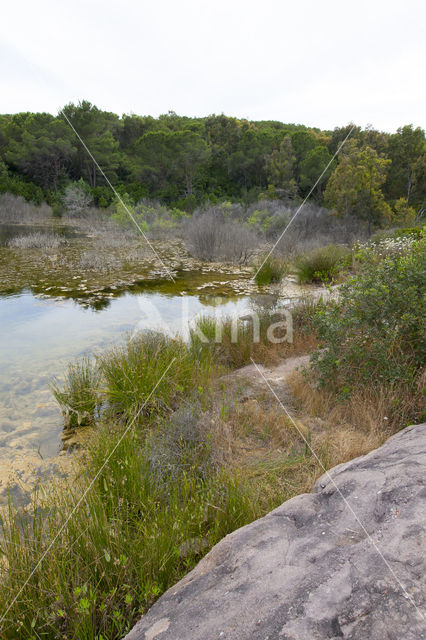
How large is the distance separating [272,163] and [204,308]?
18.8 metres

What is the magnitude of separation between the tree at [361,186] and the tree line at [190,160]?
8.95ft

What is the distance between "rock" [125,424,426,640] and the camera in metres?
1.00

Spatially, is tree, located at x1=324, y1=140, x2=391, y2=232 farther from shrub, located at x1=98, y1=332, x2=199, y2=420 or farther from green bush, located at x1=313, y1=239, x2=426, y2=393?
shrub, located at x1=98, y1=332, x2=199, y2=420

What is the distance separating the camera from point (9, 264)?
11.1 m

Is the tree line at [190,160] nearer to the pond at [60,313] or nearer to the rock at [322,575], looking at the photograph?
the pond at [60,313]

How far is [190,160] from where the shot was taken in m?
27.0

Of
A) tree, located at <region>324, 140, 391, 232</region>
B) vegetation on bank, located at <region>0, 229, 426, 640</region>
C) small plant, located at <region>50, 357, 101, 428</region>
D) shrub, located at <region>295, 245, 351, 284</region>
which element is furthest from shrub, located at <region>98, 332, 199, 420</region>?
tree, located at <region>324, 140, 391, 232</region>

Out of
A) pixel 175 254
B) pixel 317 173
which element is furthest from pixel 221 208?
pixel 317 173

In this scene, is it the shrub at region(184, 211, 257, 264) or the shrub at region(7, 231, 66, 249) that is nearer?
the shrub at region(184, 211, 257, 264)

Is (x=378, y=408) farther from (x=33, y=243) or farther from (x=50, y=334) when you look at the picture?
(x=33, y=243)

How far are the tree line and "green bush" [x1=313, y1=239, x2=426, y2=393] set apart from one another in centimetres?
1632

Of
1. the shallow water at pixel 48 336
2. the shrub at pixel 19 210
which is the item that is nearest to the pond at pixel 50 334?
the shallow water at pixel 48 336

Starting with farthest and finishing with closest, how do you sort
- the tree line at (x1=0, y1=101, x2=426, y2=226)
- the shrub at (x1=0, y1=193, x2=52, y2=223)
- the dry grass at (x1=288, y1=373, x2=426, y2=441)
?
the shrub at (x1=0, y1=193, x2=52, y2=223), the tree line at (x1=0, y1=101, x2=426, y2=226), the dry grass at (x1=288, y1=373, x2=426, y2=441)
